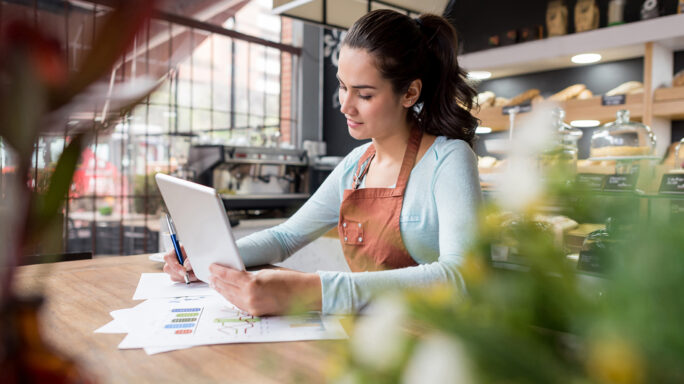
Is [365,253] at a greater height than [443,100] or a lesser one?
lesser

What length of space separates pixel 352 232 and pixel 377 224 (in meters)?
0.08

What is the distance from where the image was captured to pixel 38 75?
0.79 ft

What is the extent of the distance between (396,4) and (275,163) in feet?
6.18

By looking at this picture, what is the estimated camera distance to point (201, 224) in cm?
99

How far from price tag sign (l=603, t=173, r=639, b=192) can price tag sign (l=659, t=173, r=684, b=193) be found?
127mm

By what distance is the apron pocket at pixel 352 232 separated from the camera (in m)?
1.40

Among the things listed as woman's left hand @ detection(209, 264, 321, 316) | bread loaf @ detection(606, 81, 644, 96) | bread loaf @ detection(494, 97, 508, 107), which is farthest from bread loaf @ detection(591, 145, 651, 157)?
woman's left hand @ detection(209, 264, 321, 316)

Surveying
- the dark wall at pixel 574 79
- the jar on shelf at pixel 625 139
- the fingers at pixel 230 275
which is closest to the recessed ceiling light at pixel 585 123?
the dark wall at pixel 574 79

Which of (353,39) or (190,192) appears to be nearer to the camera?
(190,192)

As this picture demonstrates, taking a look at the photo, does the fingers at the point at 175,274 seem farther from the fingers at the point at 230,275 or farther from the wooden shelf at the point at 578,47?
the wooden shelf at the point at 578,47

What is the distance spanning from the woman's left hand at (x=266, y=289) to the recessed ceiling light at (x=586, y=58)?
11.2ft

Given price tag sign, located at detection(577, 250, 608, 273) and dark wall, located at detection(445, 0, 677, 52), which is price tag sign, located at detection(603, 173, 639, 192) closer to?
price tag sign, located at detection(577, 250, 608, 273)

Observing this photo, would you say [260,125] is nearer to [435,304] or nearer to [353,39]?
[353,39]

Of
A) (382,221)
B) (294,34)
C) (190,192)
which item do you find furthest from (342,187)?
(294,34)
